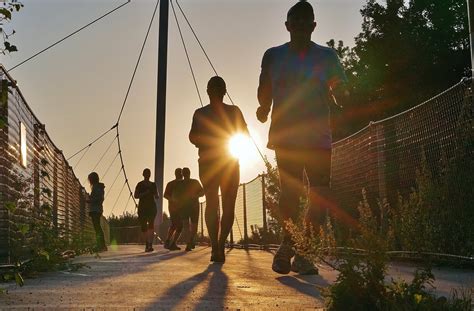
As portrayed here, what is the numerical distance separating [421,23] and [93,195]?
24730 millimetres

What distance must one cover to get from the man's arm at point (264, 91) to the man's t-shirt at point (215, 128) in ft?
6.20

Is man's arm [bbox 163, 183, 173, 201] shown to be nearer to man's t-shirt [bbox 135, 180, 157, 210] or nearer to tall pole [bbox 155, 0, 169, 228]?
man's t-shirt [bbox 135, 180, 157, 210]

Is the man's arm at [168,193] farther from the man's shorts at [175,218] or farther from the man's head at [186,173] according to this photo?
the man's head at [186,173]

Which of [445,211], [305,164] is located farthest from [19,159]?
[445,211]

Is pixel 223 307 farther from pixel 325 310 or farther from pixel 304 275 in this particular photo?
pixel 304 275

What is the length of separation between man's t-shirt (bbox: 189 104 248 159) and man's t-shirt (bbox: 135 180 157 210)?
6.90m

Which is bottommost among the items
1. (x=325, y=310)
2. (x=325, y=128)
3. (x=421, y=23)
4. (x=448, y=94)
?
(x=325, y=310)

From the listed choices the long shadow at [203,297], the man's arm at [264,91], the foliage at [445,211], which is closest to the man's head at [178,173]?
the foliage at [445,211]

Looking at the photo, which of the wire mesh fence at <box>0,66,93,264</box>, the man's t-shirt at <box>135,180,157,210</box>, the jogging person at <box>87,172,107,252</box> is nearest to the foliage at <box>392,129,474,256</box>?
the wire mesh fence at <box>0,66,93,264</box>

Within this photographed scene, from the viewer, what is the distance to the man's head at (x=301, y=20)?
653cm

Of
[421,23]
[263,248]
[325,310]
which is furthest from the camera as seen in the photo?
[421,23]

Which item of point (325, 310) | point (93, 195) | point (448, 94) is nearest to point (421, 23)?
point (93, 195)

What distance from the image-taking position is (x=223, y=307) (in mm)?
4227

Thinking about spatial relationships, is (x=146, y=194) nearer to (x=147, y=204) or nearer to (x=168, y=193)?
(x=147, y=204)
